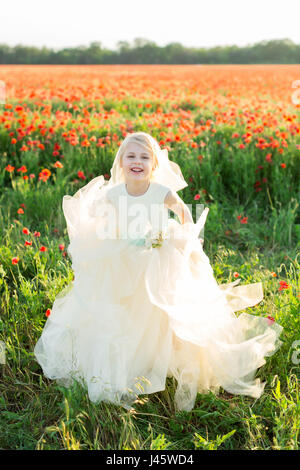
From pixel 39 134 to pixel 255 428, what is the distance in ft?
16.0

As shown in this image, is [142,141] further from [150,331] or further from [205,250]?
[205,250]

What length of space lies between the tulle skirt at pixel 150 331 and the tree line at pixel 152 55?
144ft

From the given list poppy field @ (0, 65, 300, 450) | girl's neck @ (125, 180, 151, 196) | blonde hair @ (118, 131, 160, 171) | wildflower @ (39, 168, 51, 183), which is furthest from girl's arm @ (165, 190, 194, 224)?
wildflower @ (39, 168, 51, 183)

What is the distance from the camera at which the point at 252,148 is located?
17.8 feet

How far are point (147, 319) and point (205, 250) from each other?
1.76 metres

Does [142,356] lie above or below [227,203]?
below

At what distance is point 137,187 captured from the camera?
2.60 m

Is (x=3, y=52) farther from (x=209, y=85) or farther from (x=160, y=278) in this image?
(x=160, y=278)

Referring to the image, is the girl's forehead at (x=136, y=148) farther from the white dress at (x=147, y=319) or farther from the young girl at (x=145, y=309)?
the white dress at (x=147, y=319)

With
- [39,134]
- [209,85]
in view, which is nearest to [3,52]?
[209,85]

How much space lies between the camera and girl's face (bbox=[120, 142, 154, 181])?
8.31 ft

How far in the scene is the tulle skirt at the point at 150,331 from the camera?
245 centimetres

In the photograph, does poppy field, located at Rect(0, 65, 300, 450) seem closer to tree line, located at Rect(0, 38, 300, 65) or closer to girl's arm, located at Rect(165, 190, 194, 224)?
girl's arm, located at Rect(165, 190, 194, 224)

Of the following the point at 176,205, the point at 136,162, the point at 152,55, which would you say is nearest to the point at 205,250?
the point at 176,205
